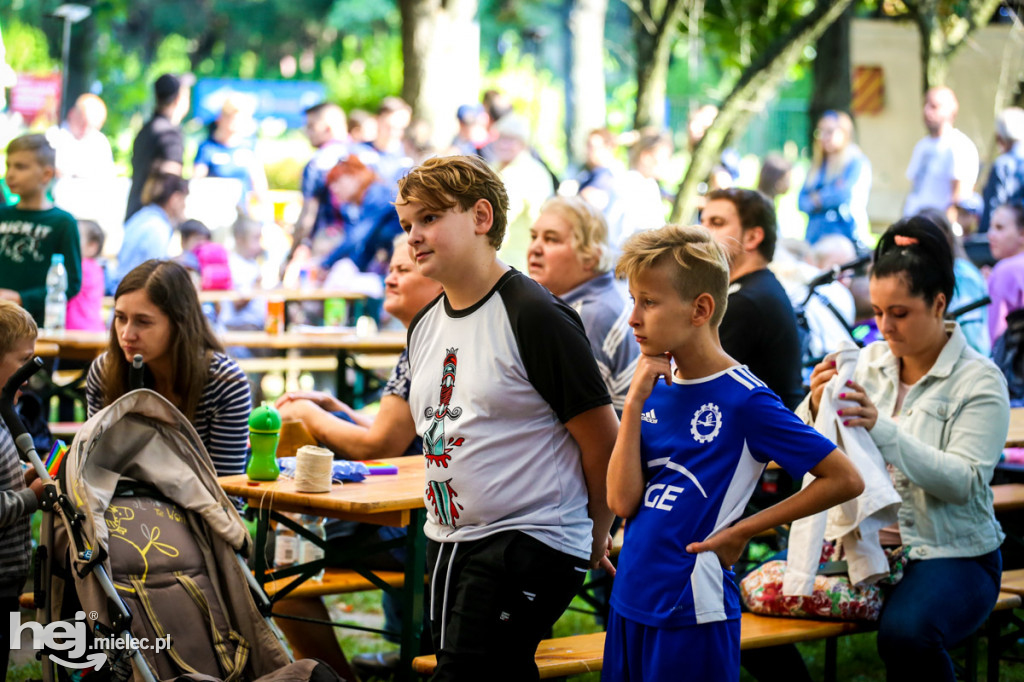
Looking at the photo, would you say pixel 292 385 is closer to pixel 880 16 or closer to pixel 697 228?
pixel 697 228

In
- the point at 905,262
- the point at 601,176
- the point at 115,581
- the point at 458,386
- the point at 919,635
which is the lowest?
the point at 919,635

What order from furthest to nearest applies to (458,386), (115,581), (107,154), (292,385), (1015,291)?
(107,154), (292,385), (1015,291), (115,581), (458,386)

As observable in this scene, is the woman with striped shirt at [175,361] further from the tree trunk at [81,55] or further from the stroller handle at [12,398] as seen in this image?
the tree trunk at [81,55]

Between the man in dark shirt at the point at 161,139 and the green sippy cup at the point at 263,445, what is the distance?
746 cm

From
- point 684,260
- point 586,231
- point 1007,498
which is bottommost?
point 1007,498

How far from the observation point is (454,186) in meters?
2.91

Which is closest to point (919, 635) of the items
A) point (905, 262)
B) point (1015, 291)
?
point (905, 262)

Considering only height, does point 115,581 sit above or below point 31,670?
above

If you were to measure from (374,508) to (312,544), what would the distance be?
1.28m

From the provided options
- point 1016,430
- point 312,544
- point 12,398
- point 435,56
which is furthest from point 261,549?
point 435,56

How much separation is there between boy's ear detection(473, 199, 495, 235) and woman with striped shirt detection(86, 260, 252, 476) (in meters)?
1.66

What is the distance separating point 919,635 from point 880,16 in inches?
600

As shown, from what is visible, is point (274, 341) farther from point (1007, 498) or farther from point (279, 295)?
point (1007, 498)

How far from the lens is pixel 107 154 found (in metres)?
13.1
